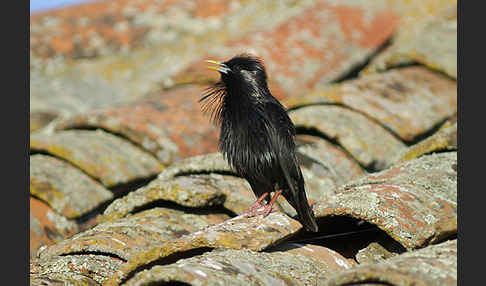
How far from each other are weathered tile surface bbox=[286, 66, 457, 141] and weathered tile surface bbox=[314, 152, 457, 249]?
1660mm

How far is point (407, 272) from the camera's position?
2.35 meters

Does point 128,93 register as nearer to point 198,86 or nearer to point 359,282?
point 198,86

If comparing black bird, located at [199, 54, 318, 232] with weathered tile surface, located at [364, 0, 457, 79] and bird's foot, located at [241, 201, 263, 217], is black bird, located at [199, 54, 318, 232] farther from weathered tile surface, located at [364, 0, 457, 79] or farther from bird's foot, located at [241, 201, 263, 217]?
weathered tile surface, located at [364, 0, 457, 79]

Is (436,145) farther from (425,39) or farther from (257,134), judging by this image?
(425,39)

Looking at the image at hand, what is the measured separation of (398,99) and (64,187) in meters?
3.35

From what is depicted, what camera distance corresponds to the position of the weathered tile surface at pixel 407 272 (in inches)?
89.4

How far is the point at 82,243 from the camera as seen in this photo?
3357 millimetres

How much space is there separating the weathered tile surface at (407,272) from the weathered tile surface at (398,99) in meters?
3.24

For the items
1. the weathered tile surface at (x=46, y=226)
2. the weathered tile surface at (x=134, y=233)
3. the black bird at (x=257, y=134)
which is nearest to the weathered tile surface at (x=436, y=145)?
the black bird at (x=257, y=134)

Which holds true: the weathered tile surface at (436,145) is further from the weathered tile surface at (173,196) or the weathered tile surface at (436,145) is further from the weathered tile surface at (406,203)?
the weathered tile surface at (173,196)

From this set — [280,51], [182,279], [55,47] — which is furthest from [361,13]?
[182,279]

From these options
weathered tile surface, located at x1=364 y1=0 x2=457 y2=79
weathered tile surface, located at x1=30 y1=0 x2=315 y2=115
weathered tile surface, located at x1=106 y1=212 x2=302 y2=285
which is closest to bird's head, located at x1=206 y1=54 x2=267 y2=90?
weathered tile surface, located at x1=106 y1=212 x2=302 y2=285

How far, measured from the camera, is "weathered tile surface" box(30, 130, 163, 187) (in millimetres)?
5039

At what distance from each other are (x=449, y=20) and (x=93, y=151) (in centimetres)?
579
